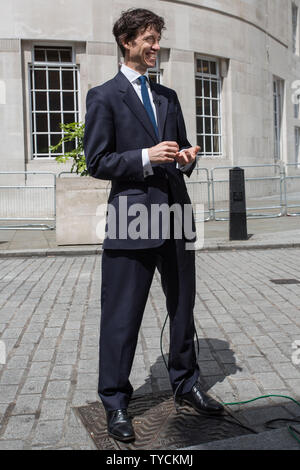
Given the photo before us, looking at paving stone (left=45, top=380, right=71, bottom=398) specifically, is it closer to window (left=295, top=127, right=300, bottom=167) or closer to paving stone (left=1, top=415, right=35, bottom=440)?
paving stone (left=1, top=415, right=35, bottom=440)

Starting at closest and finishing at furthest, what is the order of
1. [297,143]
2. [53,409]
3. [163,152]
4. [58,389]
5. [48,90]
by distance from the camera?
[163,152] < [53,409] < [58,389] < [48,90] < [297,143]

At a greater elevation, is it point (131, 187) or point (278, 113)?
point (278, 113)

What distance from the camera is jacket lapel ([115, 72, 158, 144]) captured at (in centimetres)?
307

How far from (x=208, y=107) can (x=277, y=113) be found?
631 cm

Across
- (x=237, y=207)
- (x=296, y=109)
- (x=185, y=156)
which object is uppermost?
(x=296, y=109)

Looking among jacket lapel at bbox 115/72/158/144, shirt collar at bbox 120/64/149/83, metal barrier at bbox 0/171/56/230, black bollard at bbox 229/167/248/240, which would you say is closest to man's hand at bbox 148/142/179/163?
jacket lapel at bbox 115/72/158/144

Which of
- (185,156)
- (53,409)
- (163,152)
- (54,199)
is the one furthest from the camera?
(54,199)

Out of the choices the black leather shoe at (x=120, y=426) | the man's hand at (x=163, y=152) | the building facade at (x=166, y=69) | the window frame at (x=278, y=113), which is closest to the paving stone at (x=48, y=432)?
the black leather shoe at (x=120, y=426)

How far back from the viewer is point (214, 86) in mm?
21250

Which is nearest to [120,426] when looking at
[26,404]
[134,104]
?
[26,404]

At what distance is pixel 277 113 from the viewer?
86.3 feet

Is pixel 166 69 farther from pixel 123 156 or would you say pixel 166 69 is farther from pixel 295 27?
pixel 123 156
